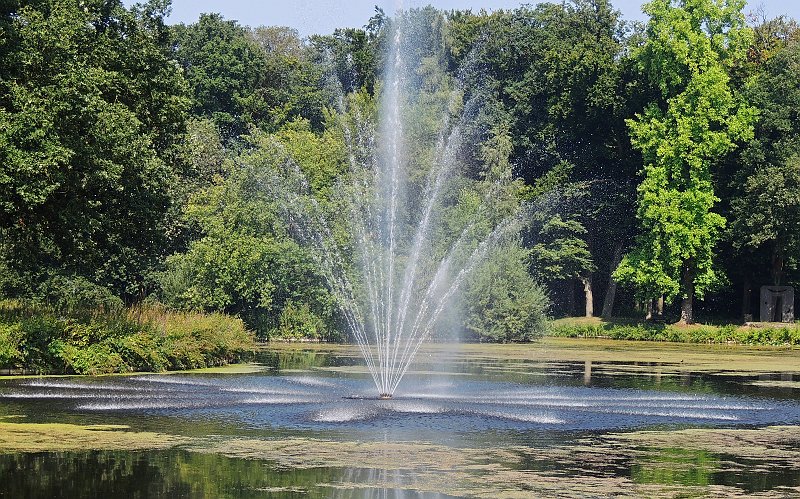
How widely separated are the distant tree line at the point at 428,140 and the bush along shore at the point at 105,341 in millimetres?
2781

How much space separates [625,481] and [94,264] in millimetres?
27106

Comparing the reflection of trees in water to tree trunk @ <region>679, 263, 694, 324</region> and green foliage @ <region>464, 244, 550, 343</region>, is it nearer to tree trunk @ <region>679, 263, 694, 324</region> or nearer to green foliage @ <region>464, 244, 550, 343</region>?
green foliage @ <region>464, 244, 550, 343</region>

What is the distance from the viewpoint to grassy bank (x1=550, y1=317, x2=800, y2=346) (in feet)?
227

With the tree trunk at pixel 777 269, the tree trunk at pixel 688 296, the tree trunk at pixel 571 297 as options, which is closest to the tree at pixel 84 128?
the tree trunk at pixel 688 296

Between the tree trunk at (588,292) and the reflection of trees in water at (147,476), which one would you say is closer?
the reflection of trees in water at (147,476)

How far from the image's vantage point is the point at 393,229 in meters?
58.8

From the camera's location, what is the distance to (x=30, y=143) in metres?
31.7

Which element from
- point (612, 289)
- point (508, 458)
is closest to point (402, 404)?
point (508, 458)

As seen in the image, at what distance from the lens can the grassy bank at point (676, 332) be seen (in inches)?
2719

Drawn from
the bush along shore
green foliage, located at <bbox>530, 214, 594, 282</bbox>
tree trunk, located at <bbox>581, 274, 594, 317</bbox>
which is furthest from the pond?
tree trunk, located at <bbox>581, 274, 594, 317</bbox>

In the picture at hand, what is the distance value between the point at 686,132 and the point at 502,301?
791 inches

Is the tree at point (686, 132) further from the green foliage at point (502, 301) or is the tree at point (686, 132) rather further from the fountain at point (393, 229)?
the green foliage at point (502, 301)

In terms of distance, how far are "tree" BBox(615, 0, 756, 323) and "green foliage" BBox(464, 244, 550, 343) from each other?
14.5m

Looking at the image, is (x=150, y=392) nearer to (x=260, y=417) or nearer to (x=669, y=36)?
(x=260, y=417)
